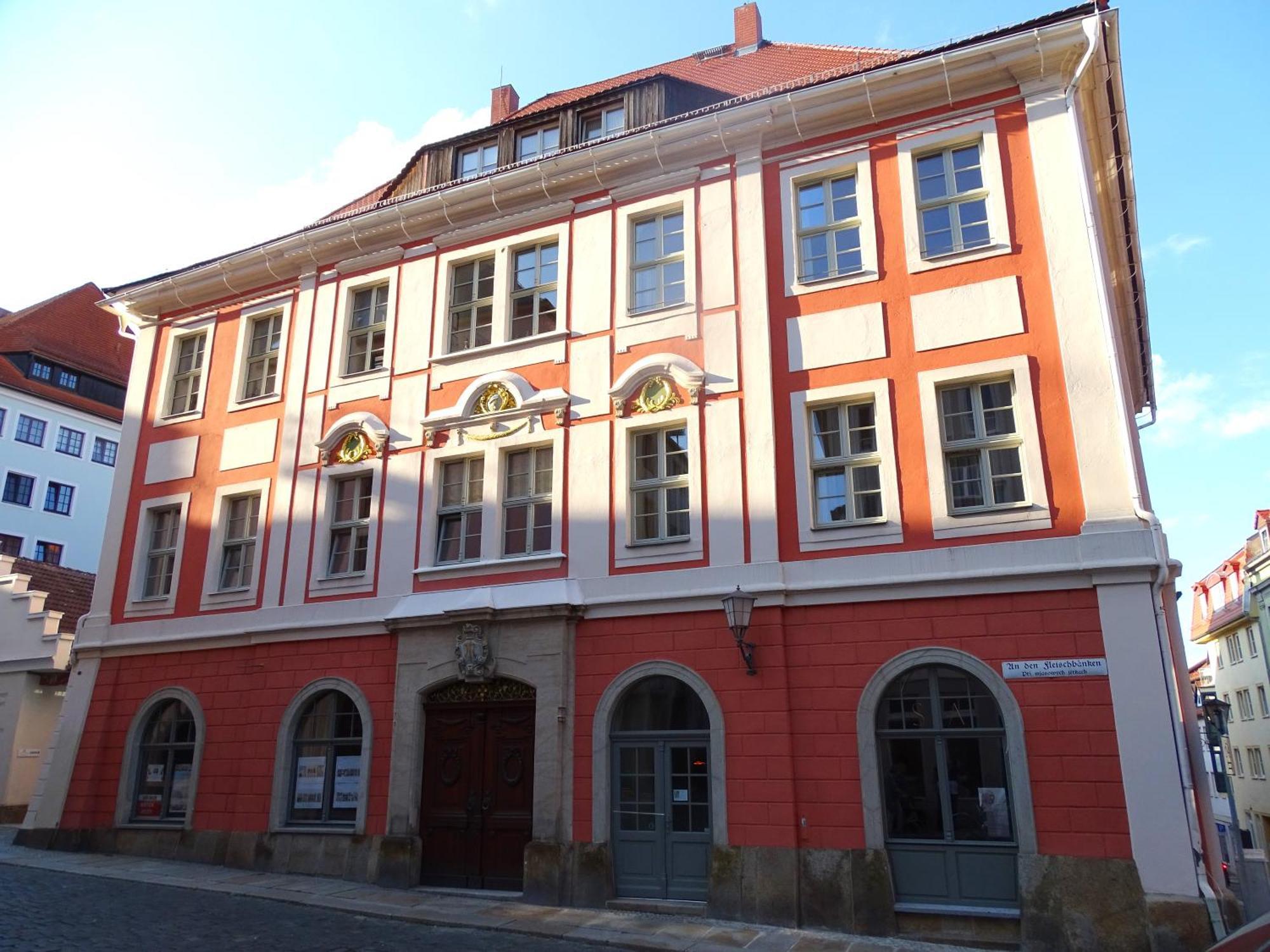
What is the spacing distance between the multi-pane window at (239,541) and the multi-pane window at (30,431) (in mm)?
24881

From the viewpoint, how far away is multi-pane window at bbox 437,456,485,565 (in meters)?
15.0

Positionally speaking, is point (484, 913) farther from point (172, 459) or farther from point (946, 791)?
point (172, 459)

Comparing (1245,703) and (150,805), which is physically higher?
(1245,703)

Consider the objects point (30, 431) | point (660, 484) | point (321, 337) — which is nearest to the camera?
point (660, 484)

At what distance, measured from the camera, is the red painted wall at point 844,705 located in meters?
10.5

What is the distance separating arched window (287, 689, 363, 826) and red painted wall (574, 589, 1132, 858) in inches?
157

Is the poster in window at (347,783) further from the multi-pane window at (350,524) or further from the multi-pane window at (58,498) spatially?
the multi-pane window at (58,498)

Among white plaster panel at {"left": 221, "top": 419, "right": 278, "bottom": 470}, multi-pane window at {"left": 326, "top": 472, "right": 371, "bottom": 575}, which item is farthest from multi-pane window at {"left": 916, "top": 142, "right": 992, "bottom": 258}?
white plaster panel at {"left": 221, "top": 419, "right": 278, "bottom": 470}

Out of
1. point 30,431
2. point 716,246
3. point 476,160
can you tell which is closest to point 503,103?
point 476,160

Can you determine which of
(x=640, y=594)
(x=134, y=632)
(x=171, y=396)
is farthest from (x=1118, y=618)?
(x=171, y=396)

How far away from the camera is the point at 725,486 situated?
43.1 ft

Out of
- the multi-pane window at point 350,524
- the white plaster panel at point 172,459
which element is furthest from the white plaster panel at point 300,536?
the white plaster panel at point 172,459

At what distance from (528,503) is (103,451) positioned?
106 feet

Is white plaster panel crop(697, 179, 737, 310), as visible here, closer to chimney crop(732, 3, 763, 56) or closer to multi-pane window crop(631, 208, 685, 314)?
multi-pane window crop(631, 208, 685, 314)
